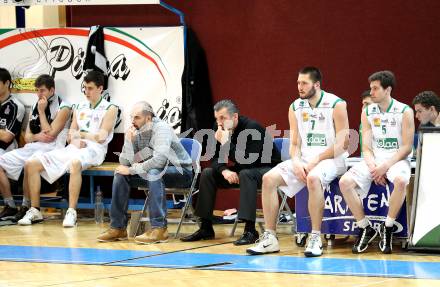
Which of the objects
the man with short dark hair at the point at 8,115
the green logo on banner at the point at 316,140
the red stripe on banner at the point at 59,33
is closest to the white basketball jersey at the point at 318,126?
the green logo on banner at the point at 316,140

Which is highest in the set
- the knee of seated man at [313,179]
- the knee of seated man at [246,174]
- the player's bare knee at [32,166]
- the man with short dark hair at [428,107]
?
the man with short dark hair at [428,107]

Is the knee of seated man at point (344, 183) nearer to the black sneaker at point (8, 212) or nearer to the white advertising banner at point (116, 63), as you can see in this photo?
the white advertising banner at point (116, 63)

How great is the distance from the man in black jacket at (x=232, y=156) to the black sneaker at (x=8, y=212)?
2.46 metres

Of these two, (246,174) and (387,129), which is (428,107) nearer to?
(387,129)

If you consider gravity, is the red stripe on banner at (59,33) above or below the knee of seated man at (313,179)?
above

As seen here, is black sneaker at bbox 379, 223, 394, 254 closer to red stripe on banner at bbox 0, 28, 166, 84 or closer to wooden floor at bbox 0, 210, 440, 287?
wooden floor at bbox 0, 210, 440, 287

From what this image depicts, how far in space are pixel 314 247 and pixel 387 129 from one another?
1191mm

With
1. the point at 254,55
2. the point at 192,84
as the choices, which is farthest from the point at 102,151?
the point at 254,55

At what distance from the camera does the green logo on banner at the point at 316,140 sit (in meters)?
7.65

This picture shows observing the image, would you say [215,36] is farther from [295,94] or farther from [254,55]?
[295,94]

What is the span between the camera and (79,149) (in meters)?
9.49

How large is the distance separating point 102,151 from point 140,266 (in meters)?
3.11

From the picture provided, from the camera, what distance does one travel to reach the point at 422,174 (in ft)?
23.9

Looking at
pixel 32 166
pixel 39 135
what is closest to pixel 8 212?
pixel 32 166
